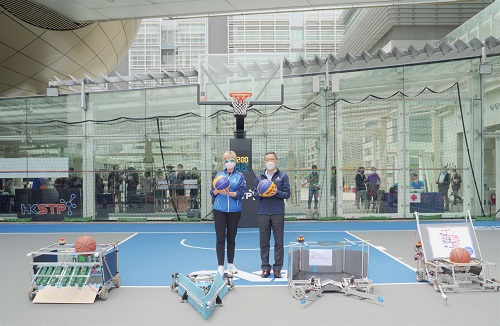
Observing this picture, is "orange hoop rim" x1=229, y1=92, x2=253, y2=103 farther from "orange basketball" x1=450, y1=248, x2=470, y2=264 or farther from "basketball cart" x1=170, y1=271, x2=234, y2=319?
"orange basketball" x1=450, y1=248, x2=470, y2=264

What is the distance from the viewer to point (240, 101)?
12633 mm

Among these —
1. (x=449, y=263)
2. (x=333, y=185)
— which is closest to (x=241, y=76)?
(x=333, y=185)

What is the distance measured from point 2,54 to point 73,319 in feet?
44.7

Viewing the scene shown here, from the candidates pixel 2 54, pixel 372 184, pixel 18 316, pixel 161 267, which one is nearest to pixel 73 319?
pixel 18 316

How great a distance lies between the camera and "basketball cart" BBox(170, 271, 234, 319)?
530 cm

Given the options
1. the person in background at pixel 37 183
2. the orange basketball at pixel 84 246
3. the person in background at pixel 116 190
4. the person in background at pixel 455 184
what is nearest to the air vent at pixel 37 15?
the person in background at pixel 37 183

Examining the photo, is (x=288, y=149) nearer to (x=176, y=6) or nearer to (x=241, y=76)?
(x=241, y=76)

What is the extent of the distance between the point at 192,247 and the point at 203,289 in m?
4.42

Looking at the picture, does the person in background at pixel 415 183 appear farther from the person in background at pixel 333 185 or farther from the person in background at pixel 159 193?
the person in background at pixel 159 193

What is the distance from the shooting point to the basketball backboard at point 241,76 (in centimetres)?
1304

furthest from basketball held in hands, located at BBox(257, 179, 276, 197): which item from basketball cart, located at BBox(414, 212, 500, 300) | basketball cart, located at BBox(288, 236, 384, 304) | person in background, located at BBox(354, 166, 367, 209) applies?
person in background, located at BBox(354, 166, 367, 209)

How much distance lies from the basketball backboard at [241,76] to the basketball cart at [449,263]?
6835mm

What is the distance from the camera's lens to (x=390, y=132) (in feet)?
53.3

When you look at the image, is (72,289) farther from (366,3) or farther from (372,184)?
(372,184)
